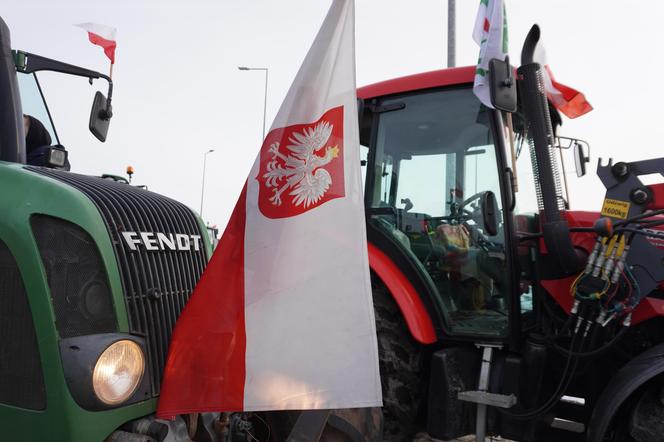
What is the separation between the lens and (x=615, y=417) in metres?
2.79

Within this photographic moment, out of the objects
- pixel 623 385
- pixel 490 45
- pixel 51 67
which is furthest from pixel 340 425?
pixel 51 67

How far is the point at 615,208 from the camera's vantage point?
303 centimetres

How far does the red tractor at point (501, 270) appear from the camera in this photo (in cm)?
290

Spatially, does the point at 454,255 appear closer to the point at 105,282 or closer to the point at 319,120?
the point at 319,120

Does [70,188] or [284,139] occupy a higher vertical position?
[284,139]

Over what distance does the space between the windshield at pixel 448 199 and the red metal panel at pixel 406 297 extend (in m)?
0.13

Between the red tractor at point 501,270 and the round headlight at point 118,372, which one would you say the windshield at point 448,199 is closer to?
the red tractor at point 501,270

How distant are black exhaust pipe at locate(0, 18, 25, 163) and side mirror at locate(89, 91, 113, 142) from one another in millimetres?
456

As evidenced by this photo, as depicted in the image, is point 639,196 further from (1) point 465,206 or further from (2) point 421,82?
(2) point 421,82

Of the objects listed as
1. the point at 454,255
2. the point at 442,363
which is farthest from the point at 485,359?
the point at 454,255

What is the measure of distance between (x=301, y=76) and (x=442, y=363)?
192cm

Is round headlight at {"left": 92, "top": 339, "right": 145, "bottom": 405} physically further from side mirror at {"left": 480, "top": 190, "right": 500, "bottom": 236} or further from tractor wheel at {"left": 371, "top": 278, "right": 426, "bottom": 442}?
side mirror at {"left": 480, "top": 190, "right": 500, "bottom": 236}

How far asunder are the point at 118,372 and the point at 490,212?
2.22 meters

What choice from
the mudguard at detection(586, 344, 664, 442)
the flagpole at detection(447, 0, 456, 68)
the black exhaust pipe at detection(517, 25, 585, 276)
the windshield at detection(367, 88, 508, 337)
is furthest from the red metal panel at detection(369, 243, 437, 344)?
the flagpole at detection(447, 0, 456, 68)
